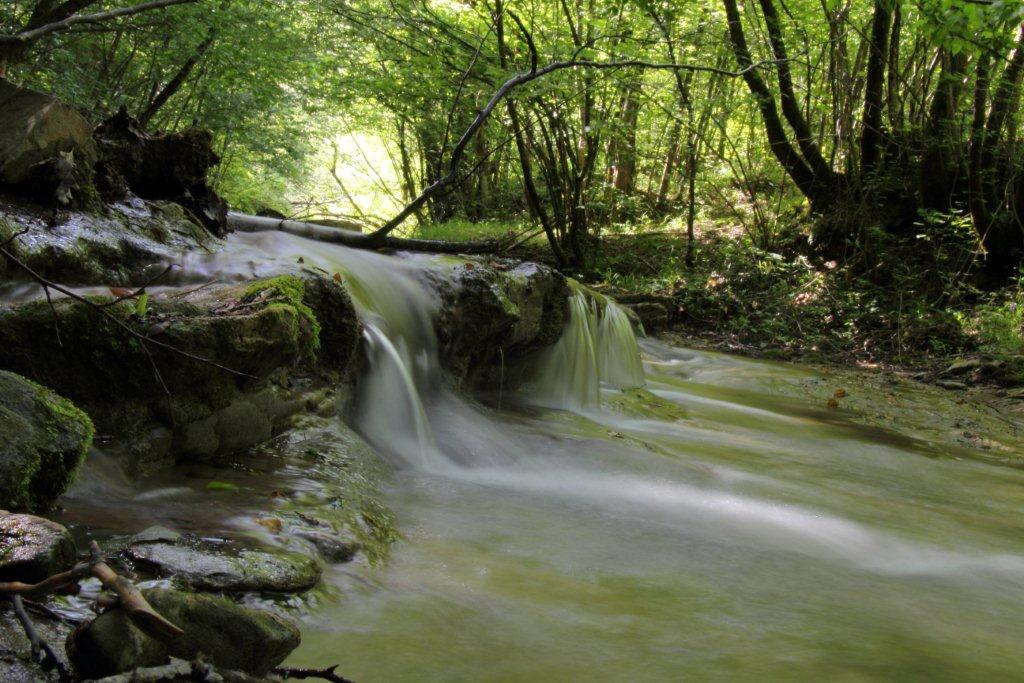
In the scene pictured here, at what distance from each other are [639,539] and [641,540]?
0.5 inches

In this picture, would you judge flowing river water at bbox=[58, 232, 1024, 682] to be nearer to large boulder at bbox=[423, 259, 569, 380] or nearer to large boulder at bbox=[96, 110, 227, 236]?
large boulder at bbox=[423, 259, 569, 380]

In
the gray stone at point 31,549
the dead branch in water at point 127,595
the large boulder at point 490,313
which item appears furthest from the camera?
the large boulder at point 490,313

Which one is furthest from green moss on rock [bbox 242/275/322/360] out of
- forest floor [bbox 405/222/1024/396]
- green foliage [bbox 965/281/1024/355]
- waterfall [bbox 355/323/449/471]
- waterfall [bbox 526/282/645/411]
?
green foliage [bbox 965/281/1024/355]

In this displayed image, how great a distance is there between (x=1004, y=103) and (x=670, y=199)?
22.3 ft

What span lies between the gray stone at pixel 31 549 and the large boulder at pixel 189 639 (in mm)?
233

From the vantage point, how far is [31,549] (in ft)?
5.19

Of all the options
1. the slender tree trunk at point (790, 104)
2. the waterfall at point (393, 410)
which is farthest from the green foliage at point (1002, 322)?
the waterfall at point (393, 410)

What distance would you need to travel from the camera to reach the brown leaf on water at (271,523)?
247 cm

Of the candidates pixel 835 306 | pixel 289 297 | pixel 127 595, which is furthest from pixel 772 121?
pixel 127 595

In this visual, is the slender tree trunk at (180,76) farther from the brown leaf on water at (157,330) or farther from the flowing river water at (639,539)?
the brown leaf on water at (157,330)

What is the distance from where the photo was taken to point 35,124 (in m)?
4.06

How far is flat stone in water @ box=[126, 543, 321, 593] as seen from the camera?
77.3 inches

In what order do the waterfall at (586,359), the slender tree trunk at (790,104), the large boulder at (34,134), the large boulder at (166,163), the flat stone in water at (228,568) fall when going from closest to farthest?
the flat stone in water at (228,568), the large boulder at (34,134), the large boulder at (166,163), the waterfall at (586,359), the slender tree trunk at (790,104)

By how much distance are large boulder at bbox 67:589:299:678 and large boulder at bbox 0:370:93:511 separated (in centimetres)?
79
